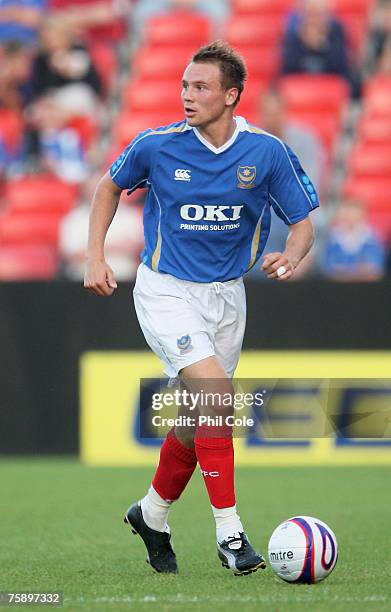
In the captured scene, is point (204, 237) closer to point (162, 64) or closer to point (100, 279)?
point (100, 279)

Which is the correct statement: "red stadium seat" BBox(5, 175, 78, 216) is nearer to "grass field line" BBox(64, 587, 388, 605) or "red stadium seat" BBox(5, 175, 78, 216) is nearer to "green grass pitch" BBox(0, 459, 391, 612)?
"green grass pitch" BBox(0, 459, 391, 612)

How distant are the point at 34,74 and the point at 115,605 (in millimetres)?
10297

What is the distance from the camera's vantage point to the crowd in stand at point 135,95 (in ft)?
42.4

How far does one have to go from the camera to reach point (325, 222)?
40.6ft

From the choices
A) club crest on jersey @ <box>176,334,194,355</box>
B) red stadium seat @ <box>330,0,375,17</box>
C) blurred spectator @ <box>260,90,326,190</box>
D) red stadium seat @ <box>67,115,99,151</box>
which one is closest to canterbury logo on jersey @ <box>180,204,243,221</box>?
club crest on jersey @ <box>176,334,194,355</box>

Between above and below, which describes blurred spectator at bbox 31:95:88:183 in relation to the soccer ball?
above

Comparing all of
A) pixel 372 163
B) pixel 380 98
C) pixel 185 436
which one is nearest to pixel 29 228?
pixel 372 163

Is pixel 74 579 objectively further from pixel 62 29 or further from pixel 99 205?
pixel 62 29

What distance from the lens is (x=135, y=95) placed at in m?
14.9

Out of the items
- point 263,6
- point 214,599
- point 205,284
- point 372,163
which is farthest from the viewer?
point 263,6

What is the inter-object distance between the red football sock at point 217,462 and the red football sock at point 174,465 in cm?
25

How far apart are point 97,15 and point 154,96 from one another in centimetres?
121

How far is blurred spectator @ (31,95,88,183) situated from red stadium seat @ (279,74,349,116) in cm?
223

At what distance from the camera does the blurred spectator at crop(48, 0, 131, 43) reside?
49.1 ft
